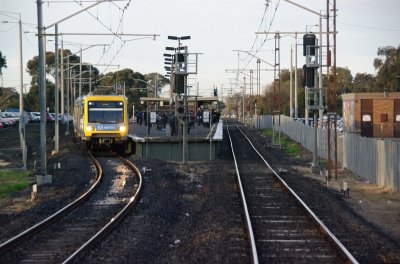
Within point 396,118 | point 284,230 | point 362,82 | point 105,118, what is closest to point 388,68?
point 362,82

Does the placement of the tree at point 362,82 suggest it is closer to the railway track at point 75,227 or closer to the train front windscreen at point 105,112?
the train front windscreen at point 105,112

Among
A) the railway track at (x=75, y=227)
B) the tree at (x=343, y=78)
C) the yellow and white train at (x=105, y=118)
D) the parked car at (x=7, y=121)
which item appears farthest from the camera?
the tree at (x=343, y=78)

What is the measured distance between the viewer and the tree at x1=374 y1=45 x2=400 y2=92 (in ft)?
271

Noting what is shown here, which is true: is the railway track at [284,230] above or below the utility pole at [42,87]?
below

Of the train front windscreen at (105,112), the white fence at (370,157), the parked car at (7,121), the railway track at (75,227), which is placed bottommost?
the railway track at (75,227)

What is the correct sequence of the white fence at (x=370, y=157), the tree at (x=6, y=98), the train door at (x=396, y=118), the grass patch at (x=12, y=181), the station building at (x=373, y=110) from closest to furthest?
the white fence at (x=370, y=157)
the grass patch at (x=12, y=181)
the train door at (x=396, y=118)
the station building at (x=373, y=110)
the tree at (x=6, y=98)

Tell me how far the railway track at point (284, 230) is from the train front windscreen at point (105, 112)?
13558mm

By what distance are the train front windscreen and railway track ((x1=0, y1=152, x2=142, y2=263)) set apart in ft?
38.4

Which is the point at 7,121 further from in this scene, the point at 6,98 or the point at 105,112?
the point at 105,112

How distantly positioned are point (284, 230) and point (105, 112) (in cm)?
2290

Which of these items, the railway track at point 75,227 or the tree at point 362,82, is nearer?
the railway track at point 75,227

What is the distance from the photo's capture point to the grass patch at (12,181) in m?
24.6

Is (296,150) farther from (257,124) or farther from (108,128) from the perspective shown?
(257,124)

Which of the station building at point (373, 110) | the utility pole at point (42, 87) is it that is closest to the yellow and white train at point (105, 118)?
the utility pole at point (42, 87)
